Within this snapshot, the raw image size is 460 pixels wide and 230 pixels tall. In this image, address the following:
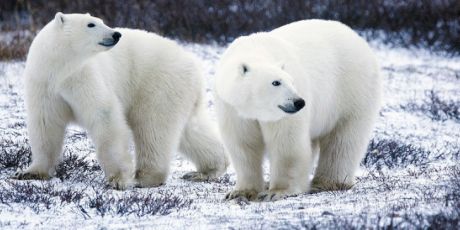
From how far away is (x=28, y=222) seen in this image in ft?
14.4

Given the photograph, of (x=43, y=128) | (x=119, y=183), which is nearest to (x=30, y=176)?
(x=43, y=128)

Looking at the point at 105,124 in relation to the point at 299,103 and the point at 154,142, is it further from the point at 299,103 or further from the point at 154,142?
the point at 299,103

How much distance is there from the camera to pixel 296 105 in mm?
4883

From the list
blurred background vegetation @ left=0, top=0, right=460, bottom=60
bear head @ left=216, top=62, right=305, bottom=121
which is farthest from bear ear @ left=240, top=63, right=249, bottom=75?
blurred background vegetation @ left=0, top=0, right=460, bottom=60

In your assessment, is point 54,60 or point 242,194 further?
point 54,60

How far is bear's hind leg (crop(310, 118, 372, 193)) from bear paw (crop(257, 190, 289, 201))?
0.65 m

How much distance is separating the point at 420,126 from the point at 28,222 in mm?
5783

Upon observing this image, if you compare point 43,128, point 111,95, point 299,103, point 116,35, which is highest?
point 116,35

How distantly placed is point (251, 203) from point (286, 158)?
348mm

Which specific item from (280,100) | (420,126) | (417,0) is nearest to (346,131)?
(280,100)

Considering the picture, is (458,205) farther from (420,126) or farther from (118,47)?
(420,126)

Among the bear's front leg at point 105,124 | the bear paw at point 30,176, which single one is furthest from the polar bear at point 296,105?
the bear paw at point 30,176

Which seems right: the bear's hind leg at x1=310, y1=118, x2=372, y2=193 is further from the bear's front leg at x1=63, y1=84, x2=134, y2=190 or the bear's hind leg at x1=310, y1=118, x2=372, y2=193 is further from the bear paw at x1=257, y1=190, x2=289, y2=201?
the bear's front leg at x1=63, y1=84, x2=134, y2=190

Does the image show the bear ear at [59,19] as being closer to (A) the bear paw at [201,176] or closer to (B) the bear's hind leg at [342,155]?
(A) the bear paw at [201,176]
